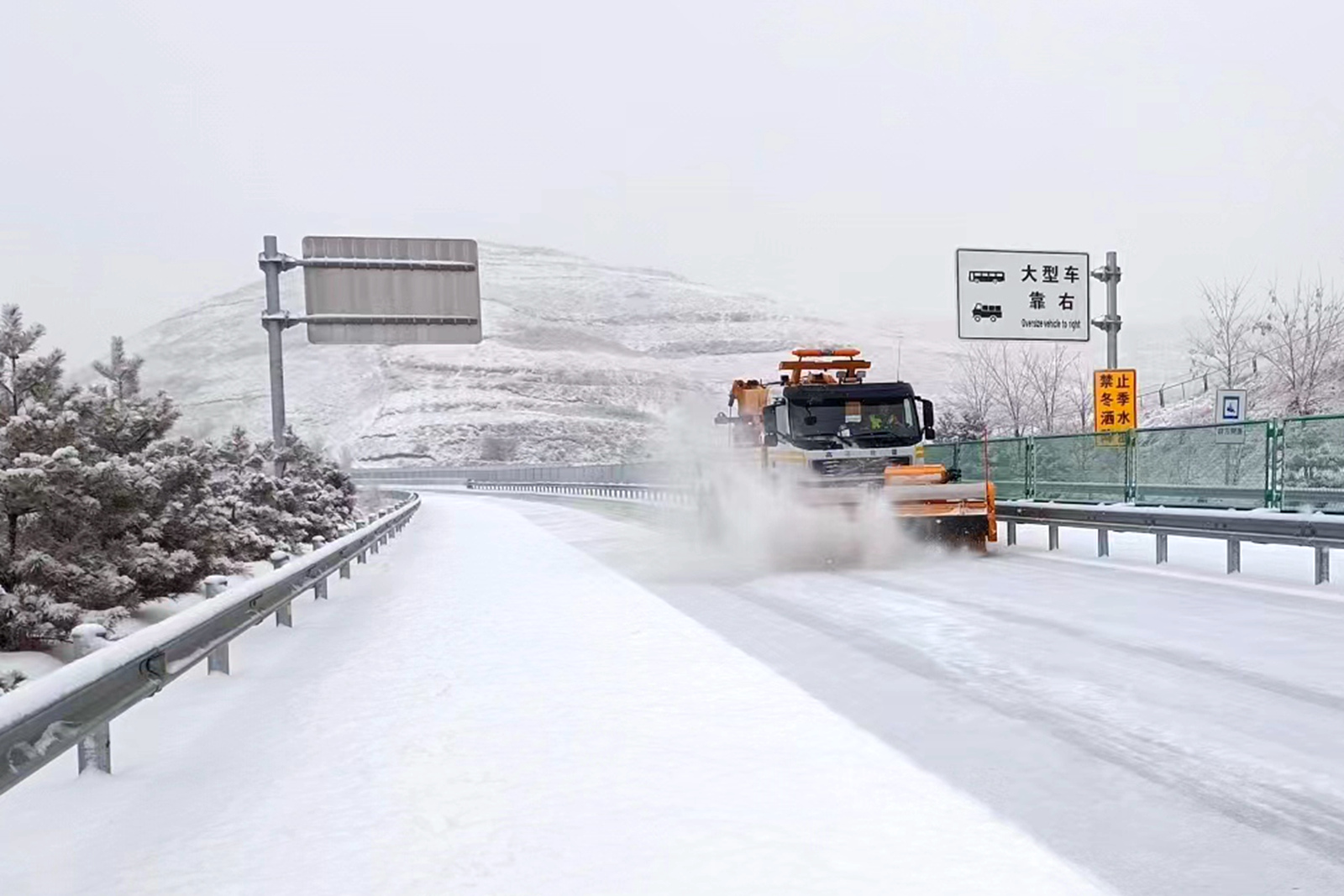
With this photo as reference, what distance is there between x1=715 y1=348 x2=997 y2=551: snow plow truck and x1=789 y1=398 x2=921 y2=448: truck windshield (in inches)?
0.5

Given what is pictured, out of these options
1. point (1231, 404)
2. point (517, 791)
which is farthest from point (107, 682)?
point (1231, 404)

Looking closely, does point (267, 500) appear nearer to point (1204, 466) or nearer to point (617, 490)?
point (1204, 466)

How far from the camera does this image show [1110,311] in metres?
25.4

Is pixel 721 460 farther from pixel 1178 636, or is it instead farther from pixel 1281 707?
pixel 1281 707

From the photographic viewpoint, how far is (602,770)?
15.8 ft

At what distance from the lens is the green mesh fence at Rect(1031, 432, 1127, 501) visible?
18.0m

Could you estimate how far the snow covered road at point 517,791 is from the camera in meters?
3.59

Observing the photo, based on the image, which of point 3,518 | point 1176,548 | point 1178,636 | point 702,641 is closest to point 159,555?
point 3,518

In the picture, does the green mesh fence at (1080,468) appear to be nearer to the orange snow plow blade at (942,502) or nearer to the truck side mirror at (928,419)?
the truck side mirror at (928,419)

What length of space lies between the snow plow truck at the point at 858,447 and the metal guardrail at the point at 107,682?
8699mm

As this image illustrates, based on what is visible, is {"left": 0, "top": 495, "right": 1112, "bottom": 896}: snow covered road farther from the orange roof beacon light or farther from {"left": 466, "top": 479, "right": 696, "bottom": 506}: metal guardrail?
{"left": 466, "top": 479, "right": 696, "bottom": 506}: metal guardrail

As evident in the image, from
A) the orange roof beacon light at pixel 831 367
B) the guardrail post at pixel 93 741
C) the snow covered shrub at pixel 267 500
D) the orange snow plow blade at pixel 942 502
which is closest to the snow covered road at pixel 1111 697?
the orange snow plow blade at pixel 942 502

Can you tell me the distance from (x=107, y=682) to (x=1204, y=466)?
15.0m

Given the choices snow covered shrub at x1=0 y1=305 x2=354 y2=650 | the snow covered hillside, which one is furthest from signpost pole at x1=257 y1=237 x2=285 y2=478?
the snow covered hillside
